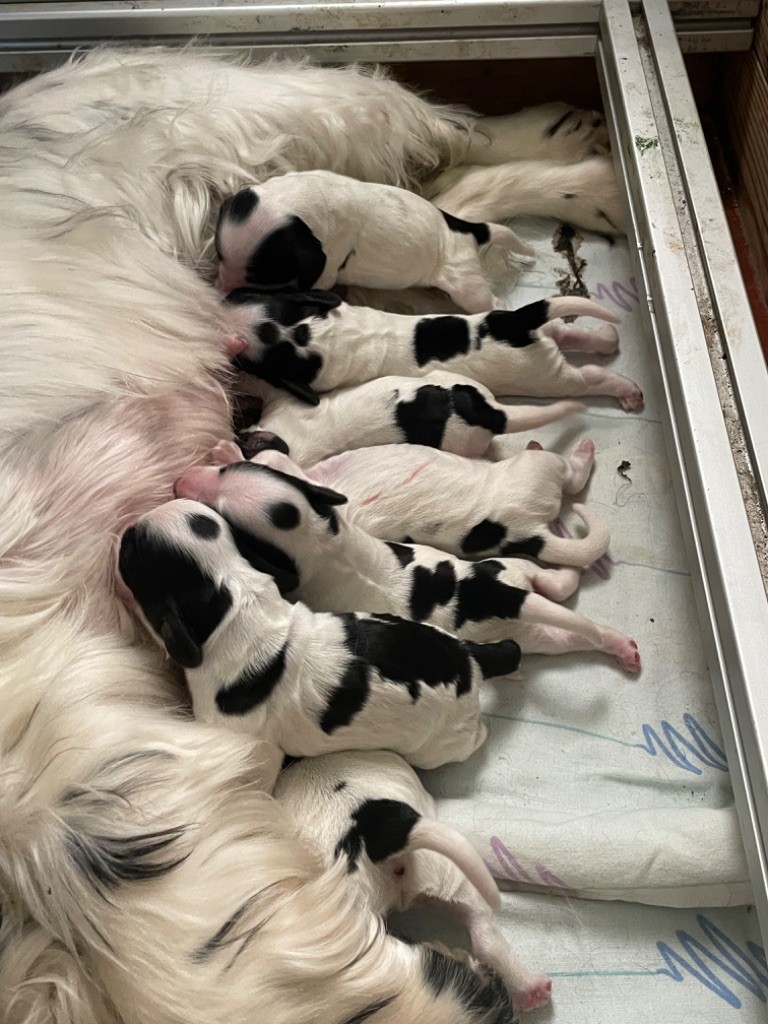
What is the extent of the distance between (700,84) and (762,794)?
1163mm

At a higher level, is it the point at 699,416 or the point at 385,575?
the point at 699,416

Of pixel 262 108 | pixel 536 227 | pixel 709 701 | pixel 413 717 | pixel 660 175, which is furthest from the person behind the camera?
pixel 536 227

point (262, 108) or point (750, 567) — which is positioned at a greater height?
point (262, 108)

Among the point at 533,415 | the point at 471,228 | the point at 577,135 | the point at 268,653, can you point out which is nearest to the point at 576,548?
the point at 533,415

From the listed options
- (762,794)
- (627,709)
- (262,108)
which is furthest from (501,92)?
(762,794)

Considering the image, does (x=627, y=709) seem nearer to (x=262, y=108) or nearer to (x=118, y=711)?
(x=118, y=711)

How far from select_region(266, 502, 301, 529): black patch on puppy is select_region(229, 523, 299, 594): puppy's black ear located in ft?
0.09

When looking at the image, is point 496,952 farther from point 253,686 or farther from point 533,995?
point 253,686

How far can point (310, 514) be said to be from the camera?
3.14 feet

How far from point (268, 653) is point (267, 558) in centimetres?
12

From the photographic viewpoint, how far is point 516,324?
3.87 ft

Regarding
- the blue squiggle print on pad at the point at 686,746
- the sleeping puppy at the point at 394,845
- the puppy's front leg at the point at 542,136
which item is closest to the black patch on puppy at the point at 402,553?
the sleeping puppy at the point at 394,845

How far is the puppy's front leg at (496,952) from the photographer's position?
0.85 m

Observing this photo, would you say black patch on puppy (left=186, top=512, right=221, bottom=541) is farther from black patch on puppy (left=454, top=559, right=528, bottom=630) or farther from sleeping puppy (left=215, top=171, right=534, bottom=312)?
sleeping puppy (left=215, top=171, right=534, bottom=312)
